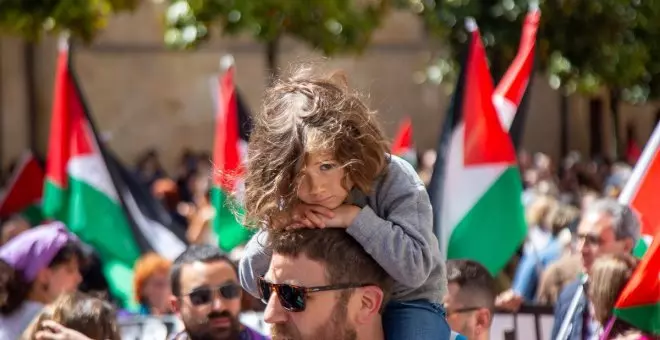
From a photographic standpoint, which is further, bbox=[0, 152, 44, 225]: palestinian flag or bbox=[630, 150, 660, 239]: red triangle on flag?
bbox=[0, 152, 44, 225]: palestinian flag

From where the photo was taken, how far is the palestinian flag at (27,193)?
10.2m

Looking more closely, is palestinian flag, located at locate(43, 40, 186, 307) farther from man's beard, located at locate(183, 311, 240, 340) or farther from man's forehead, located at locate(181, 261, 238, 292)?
man's beard, located at locate(183, 311, 240, 340)

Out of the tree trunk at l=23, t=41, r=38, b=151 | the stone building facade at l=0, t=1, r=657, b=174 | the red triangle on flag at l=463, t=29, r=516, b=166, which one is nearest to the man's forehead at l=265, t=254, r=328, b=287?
the red triangle on flag at l=463, t=29, r=516, b=166

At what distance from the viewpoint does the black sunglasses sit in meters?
5.38

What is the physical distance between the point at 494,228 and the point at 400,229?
3.84 m

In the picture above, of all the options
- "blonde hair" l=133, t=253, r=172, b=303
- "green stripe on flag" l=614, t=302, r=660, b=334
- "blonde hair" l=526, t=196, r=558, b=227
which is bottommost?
"blonde hair" l=526, t=196, r=558, b=227

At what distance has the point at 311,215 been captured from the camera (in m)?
3.14

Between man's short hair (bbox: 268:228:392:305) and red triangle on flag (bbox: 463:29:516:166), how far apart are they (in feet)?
12.9

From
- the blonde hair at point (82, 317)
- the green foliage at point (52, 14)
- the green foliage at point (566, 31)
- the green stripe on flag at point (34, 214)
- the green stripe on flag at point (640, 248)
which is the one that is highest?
the blonde hair at point (82, 317)

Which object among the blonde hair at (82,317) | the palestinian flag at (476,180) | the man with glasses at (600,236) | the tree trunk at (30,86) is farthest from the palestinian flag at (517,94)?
the tree trunk at (30,86)

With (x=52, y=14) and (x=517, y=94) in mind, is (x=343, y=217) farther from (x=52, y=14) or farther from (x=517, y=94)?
(x=52, y=14)

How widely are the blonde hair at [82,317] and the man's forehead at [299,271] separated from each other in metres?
1.73

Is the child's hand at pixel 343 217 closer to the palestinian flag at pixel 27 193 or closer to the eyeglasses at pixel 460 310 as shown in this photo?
the eyeglasses at pixel 460 310

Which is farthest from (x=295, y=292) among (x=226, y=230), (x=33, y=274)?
(x=226, y=230)
